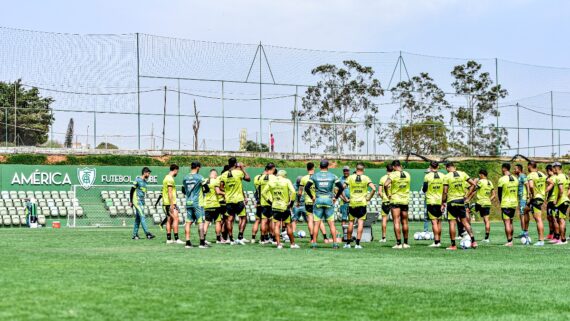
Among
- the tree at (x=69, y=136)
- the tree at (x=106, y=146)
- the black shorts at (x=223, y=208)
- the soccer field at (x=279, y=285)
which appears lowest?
the soccer field at (x=279, y=285)

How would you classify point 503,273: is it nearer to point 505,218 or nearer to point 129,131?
point 505,218

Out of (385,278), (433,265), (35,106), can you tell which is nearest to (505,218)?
(433,265)

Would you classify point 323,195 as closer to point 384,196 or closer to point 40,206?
point 384,196

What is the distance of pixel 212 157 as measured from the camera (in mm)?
44719

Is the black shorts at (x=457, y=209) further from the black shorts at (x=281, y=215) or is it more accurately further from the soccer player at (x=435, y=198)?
the black shorts at (x=281, y=215)

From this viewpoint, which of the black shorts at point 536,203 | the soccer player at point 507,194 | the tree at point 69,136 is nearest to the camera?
the soccer player at point 507,194

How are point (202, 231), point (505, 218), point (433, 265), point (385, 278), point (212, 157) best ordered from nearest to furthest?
point (385, 278) < point (433, 265) < point (202, 231) < point (505, 218) < point (212, 157)

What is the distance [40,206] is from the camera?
37312mm

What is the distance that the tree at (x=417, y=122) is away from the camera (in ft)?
157

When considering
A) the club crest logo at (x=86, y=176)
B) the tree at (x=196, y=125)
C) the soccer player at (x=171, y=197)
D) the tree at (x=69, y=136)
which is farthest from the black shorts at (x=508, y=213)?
the tree at (x=69, y=136)

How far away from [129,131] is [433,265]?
29913 mm

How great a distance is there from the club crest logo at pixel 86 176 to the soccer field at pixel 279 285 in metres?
23.2

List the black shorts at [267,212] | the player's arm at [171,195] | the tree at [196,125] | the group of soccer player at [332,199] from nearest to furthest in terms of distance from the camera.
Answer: the group of soccer player at [332,199], the player's arm at [171,195], the black shorts at [267,212], the tree at [196,125]

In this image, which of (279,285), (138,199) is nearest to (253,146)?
(138,199)
